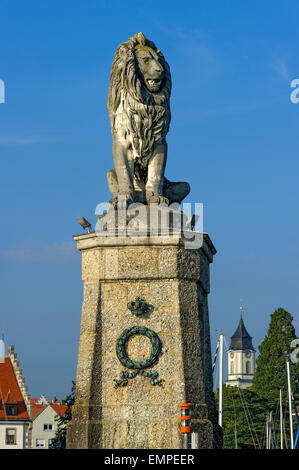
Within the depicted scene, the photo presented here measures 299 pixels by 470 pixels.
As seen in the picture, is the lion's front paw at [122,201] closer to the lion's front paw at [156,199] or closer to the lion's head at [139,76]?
the lion's front paw at [156,199]

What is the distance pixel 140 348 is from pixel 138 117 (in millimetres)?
3428

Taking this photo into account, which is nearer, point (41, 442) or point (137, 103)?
point (137, 103)

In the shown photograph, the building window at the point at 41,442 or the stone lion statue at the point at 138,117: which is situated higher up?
the building window at the point at 41,442

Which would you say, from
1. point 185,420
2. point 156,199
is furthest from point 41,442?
point 185,420

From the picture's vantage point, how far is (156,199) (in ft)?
49.6

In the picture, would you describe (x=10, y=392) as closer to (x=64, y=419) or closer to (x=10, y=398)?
(x=10, y=398)

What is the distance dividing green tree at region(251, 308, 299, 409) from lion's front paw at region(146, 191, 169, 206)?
3385 inches

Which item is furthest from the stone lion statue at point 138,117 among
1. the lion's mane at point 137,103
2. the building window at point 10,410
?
the building window at point 10,410

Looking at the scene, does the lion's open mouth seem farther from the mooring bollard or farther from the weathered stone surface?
the mooring bollard

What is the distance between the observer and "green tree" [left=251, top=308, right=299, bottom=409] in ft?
328

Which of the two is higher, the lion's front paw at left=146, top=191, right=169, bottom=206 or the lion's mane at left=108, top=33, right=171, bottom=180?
the lion's mane at left=108, top=33, right=171, bottom=180

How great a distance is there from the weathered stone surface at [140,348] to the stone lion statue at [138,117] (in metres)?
1.12

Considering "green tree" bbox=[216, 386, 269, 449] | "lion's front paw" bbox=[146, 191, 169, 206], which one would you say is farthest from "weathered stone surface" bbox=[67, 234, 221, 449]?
"green tree" bbox=[216, 386, 269, 449]

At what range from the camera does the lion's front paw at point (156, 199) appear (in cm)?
1509
